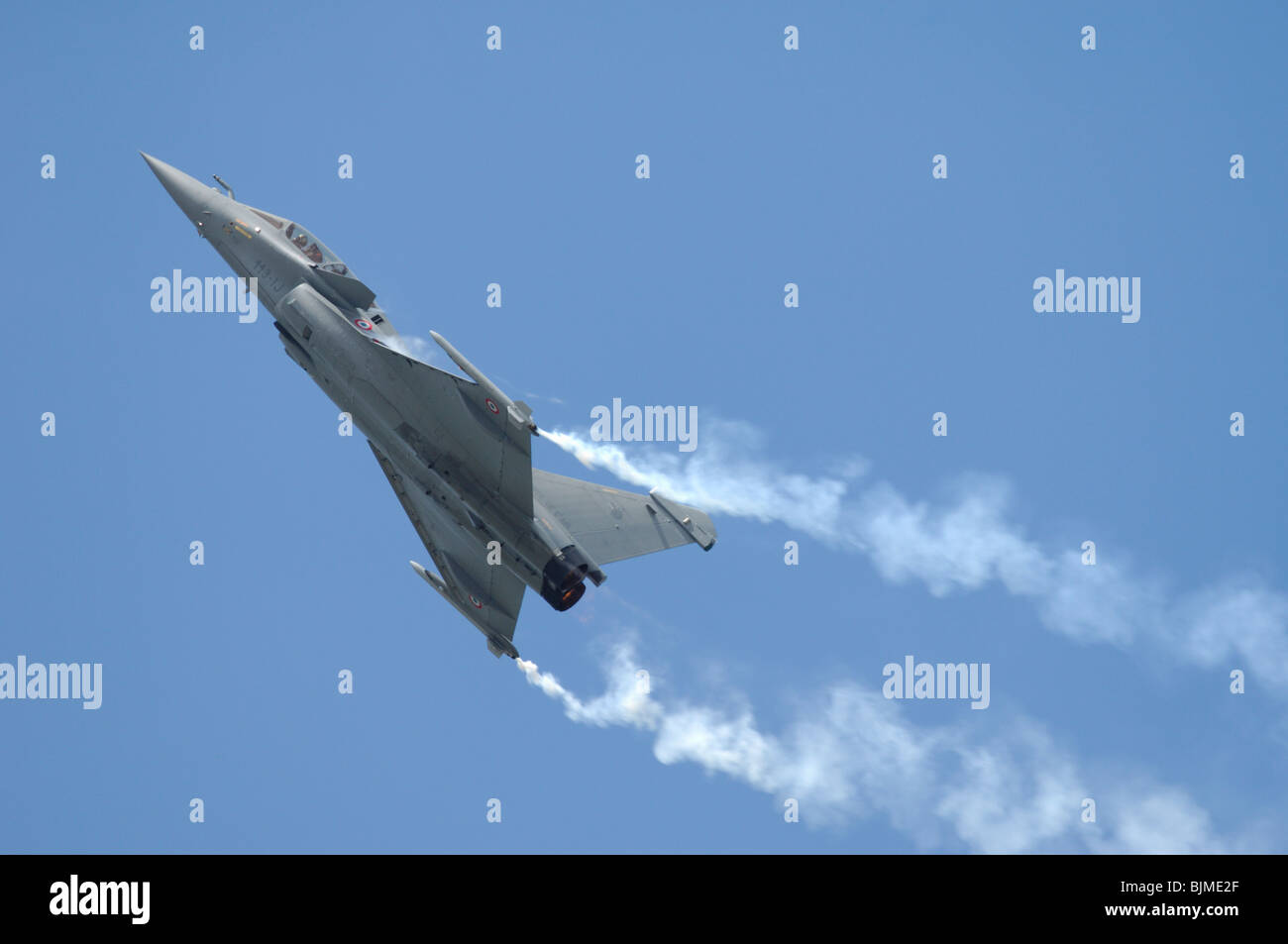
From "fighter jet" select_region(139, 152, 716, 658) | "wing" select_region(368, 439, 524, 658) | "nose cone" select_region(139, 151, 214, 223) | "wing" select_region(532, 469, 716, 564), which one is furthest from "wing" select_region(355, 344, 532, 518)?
"nose cone" select_region(139, 151, 214, 223)

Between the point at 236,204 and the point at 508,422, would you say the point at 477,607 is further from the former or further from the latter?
the point at 236,204

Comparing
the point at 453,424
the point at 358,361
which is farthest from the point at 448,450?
the point at 358,361

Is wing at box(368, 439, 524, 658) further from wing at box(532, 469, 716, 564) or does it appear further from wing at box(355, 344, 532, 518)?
wing at box(355, 344, 532, 518)

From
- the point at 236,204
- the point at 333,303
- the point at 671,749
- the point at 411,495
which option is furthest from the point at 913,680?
the point at 236,204

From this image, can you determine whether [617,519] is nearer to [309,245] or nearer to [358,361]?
[358,361]

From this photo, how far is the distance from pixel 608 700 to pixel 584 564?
476 centimetres

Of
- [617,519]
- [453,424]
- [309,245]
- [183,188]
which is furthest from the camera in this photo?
[183,188]

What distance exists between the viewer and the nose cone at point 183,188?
32.2 metres

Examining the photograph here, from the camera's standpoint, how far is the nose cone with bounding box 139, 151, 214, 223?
3222cm

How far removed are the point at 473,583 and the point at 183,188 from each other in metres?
12.0

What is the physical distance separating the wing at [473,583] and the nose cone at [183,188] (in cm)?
757

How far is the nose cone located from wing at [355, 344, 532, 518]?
663cm

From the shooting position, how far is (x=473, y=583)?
107 feet
